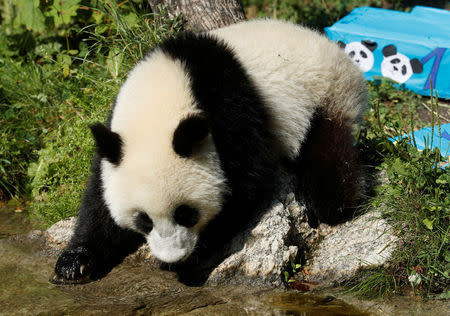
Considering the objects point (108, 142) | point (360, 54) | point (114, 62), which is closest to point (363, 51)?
point (360, 54)

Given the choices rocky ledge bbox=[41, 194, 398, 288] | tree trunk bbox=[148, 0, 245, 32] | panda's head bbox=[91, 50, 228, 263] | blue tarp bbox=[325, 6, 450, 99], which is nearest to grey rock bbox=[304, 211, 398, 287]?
rocky ledge bbox=[41, 194, 398, 288]

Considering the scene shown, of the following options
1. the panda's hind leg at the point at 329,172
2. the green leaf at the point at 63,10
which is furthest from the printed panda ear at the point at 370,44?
the green leaf at the point at 63,10

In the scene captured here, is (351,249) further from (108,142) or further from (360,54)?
(360,54)

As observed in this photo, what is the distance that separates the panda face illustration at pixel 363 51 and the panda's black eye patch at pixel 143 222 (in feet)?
11.6

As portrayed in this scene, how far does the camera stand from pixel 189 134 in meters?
2.71

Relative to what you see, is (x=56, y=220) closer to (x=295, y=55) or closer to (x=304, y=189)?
(x=304, y=189)

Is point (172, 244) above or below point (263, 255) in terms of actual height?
above

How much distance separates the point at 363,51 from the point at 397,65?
38cm

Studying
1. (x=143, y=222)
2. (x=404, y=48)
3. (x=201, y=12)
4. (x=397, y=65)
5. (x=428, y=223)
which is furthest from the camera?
(x=397, y=65)

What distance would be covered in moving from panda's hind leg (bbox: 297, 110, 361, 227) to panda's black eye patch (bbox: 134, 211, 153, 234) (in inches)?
47.2

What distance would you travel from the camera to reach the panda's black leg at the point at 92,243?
3307 mm

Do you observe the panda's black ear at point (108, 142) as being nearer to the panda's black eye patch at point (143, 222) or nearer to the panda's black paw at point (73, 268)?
the panda's black eye patch at point (143, 222)

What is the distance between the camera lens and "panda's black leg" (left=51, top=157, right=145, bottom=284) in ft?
10.8

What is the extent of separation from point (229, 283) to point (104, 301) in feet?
2.35
